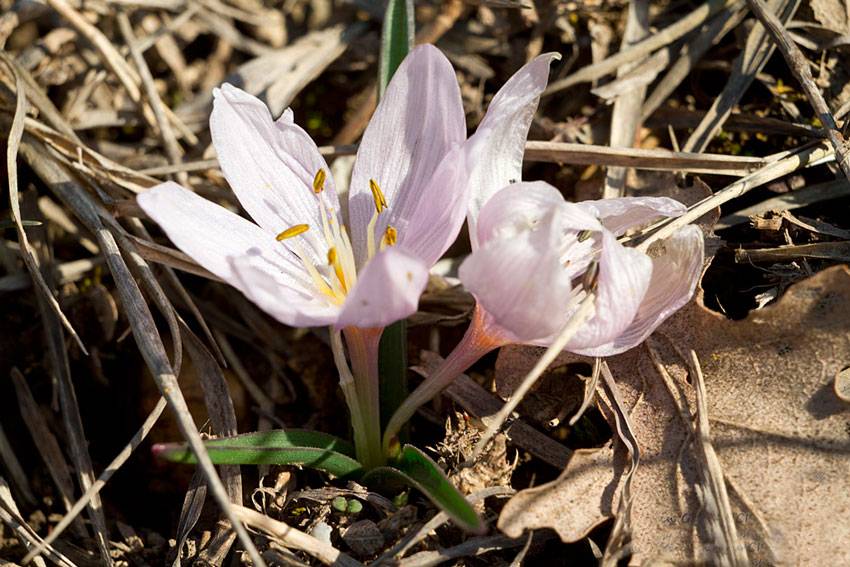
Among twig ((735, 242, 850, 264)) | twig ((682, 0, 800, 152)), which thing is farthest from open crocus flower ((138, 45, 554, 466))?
twig ((682, 0, 800, 152))

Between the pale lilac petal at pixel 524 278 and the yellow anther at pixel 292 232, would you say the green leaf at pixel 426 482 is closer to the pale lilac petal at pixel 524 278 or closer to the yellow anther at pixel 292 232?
the pale lilac petal at pixel 524 278

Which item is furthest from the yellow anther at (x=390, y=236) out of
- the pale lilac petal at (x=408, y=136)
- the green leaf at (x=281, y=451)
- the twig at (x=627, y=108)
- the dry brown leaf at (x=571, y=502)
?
the twig at (x=627, y=108)

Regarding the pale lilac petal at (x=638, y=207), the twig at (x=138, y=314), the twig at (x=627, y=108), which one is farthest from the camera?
the twig at (x=627, y=108)

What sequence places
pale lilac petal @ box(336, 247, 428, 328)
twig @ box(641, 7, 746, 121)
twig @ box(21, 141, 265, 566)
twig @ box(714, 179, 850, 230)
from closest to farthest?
pale lilac petal @ box(336, 247, 428, 328) → twig @ box(21, 141, 265, 566) → twig @ box(714, 179, 850, 230) → twig @ box(641, 7, 746, 121)

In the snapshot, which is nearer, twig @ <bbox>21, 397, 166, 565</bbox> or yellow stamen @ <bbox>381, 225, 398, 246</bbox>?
twig @ <bbox>21, 397, 166, 565</bbox>

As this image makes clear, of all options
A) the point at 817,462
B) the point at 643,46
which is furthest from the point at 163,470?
the point at 643,46

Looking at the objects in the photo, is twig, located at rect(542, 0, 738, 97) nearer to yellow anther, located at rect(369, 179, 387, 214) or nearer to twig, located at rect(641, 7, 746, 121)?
twig, located at rect(641, 7, 746, 121)

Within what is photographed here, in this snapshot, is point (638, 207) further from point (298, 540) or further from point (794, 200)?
point (298, 540)

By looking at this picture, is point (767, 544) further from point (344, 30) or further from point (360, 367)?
point (344, 30)

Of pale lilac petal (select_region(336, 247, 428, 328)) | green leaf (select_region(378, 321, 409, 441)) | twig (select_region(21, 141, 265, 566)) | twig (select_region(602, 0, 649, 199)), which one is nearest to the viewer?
pale lilac petal (select_region(336, 247, 428, 328))
